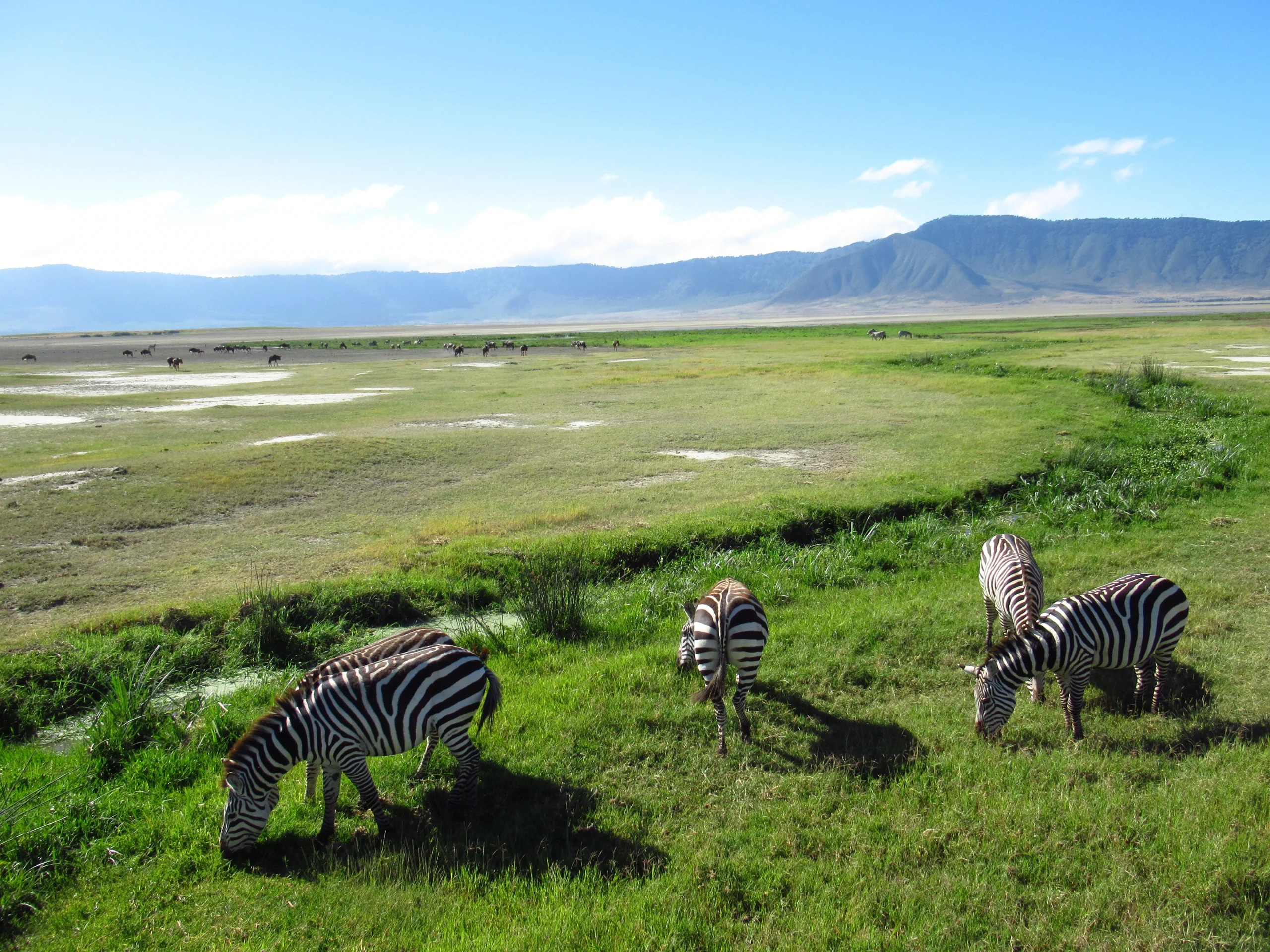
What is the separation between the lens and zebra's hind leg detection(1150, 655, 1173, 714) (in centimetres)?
785

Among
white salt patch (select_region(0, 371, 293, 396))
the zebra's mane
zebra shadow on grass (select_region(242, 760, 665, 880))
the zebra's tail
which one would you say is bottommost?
zebra shadow on grass (select_region(242, 760, 665, 880))

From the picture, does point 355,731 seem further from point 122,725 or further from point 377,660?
point 122,725

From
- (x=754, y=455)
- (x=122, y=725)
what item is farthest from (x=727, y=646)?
(x=754, y=455)

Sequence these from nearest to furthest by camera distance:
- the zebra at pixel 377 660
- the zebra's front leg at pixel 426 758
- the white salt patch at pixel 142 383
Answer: the zebra at pixel 377 660 → the zebra's front leg at pixel 426 758 → the white salt patch at pixel 142 383

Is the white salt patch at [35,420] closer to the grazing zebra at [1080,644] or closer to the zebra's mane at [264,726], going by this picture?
the zebra's mane at [264,726]

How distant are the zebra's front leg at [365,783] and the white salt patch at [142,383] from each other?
1649 inches

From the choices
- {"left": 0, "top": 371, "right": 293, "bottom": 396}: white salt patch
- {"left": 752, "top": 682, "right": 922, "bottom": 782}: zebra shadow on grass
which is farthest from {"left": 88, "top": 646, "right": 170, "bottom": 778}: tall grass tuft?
{"left": 0, "top": 371, "right": 293, "bottom": 396}: white salt patch

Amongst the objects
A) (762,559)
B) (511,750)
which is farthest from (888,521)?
(511,750)

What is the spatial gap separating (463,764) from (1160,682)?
7237 mm

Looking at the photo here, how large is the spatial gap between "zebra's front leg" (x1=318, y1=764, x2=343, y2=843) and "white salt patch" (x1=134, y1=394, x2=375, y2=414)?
31.2 metres

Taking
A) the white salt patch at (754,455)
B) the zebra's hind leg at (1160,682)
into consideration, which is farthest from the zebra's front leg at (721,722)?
the white salt patch at (754,455)

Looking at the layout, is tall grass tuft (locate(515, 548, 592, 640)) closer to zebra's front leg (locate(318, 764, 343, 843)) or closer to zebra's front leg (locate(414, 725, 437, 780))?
zebra's front leg (locate(414, 725, 437, 780))

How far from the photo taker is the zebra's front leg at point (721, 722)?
24.2 feet

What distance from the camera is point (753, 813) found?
21.0 ft
